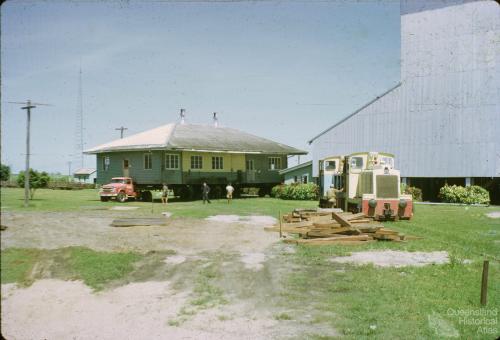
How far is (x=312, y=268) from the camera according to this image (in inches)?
400

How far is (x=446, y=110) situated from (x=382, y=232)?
19.7 metres

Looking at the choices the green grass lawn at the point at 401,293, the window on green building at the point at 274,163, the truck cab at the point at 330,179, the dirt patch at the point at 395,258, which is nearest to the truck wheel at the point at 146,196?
the window on green building at the point at 274,163

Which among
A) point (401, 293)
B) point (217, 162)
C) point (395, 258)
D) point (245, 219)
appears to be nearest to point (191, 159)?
point (217, 162)

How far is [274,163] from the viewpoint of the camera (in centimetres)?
4334

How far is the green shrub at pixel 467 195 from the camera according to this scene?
96.5ft

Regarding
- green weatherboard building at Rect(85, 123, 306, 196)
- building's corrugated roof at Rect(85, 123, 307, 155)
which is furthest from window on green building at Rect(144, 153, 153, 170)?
building's corrugated roof at Rect(85, 123, 307, 155)

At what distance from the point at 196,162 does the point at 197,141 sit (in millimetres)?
2028

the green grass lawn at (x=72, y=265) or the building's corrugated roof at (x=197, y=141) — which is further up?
the building's corrugated roof at (x=197, y=141)

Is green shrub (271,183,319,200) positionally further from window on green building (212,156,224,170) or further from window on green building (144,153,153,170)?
window on green building (144,153,153,170)

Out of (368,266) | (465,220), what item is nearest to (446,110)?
(465,220)

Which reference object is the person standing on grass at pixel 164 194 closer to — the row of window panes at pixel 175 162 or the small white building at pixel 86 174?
the row of window panes at pixel 175 162

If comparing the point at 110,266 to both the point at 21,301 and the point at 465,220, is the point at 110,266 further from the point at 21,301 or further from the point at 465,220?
the point at 465,220

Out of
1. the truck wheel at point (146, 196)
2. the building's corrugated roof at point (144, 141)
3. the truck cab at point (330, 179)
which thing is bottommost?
the truck wheel at point (146, 196)

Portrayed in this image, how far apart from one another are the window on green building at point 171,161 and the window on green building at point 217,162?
4253 millimetres
